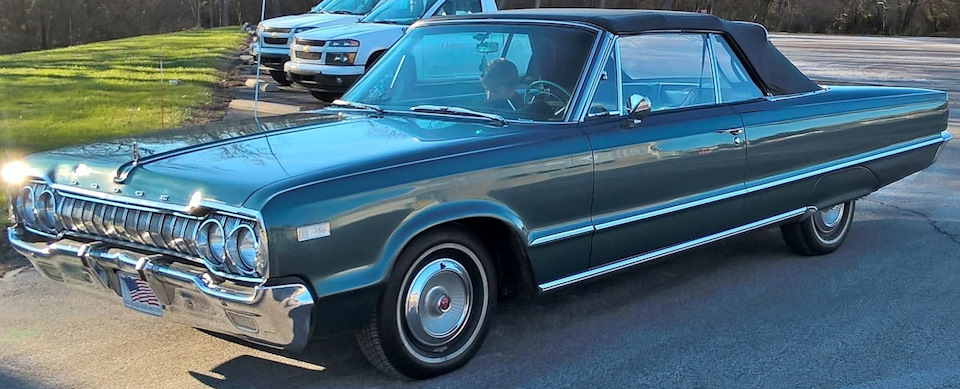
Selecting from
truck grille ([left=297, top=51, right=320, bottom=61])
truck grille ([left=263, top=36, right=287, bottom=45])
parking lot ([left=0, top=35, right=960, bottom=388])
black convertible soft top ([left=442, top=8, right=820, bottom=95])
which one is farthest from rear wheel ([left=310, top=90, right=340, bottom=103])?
black convertible soft top ([left=442, top=8, right=820, bottom=95])

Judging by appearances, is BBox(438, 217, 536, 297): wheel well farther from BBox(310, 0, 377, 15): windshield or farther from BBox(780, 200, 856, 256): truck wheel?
BBox(310, 0, 377, 15): windshield

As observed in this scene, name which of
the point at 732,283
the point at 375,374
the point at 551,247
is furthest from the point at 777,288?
the point at 375,374

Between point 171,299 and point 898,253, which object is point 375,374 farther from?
point 898,253

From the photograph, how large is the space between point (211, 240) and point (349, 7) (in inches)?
520

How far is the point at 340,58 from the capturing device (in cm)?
1291

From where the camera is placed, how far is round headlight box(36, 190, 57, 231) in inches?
164

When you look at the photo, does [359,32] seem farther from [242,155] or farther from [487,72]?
[242,155]

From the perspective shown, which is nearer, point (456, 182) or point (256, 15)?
point (456, 182)

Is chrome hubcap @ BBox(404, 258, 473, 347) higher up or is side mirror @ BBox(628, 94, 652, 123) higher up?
side mirror @ BBox(628, 94, 652, 123)

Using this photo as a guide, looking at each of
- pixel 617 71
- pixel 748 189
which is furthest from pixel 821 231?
pixel 617 71

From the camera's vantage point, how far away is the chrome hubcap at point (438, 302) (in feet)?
13.4

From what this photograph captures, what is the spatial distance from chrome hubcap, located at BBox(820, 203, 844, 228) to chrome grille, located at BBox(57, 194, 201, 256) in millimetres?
4286

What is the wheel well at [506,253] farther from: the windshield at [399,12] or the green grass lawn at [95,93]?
the windshield at [399,12]

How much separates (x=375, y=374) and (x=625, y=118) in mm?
1810
